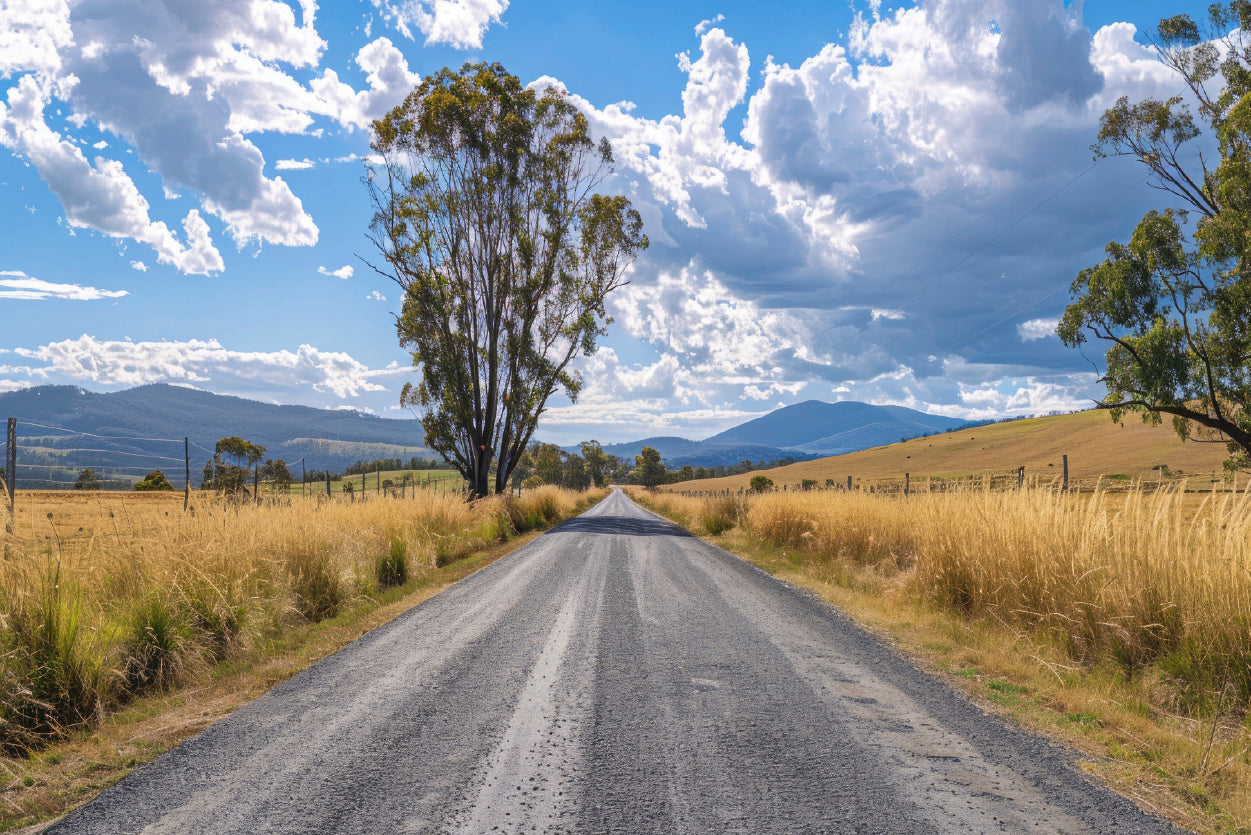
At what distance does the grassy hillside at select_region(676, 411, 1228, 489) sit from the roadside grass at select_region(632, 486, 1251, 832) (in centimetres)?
4286

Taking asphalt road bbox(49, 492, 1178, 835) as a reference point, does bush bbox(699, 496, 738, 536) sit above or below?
below

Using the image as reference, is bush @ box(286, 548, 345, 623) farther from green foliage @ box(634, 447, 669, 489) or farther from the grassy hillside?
green foliage @ box(634, 447, 669, 489)

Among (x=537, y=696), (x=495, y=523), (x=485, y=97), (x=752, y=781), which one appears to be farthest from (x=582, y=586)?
(x=485, y=97)

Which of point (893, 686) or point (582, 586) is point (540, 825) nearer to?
point (893, 686)

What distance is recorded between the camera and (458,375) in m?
27.7

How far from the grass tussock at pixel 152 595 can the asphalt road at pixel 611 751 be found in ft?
4.33

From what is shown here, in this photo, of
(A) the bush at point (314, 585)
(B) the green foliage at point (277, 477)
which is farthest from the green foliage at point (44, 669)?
(B) the green foliage at point (277, 477)

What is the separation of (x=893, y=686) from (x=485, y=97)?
95.3ft

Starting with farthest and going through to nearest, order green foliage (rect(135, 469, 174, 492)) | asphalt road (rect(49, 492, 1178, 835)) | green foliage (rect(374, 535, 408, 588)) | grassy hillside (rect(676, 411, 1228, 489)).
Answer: grassy hillside (rect(676, 411, 1228, 489)), green foliage (rect(135, 469, 174, 492)), green foliage (rect(374, 535, 408, 588)), asphalt road (rect(49, 492, 1178, 835))

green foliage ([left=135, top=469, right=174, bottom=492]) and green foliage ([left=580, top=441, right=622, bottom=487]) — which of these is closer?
green foliage ([left=135, top=469, right=174, bottom=492])

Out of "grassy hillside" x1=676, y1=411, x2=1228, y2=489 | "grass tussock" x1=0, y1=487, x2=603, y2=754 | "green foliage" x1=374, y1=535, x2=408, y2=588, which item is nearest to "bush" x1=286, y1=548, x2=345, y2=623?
"grass tussock" x1=0, y1=487, x2=603, y2=754

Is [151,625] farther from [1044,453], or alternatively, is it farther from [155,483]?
[1044,453]

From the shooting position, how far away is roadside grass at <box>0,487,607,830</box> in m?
4.57

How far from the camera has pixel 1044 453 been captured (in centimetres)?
8031
